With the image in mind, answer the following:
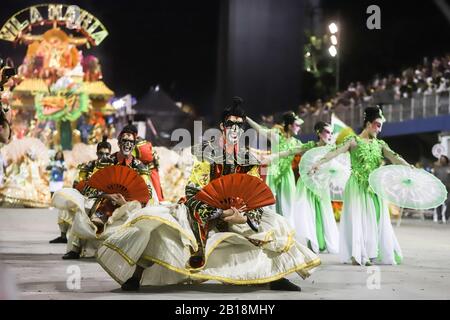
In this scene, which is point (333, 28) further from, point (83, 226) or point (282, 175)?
point (83, 226)

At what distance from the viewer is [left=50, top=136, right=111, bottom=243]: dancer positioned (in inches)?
410

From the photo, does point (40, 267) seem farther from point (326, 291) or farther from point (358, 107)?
point (358, 107)

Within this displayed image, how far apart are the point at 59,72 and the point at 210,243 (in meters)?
28.1

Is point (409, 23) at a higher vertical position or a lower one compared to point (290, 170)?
higher

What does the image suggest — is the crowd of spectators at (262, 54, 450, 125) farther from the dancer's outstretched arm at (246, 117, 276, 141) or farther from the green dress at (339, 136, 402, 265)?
the green dress at (339, 136, 402, 265)

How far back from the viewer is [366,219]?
1017cm

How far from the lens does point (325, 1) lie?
3922 centimetres

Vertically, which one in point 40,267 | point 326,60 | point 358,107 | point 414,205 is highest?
point 326,60

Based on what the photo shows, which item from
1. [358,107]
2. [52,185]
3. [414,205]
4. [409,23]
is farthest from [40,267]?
[409,23]

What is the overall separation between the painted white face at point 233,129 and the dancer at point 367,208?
2.79 meters

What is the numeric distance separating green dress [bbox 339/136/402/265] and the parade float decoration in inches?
929

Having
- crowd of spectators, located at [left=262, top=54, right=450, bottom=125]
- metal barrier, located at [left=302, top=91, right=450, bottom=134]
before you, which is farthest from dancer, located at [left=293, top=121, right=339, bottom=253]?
metal barrier, located at [left=302, top=91, right=450, bottom=134]

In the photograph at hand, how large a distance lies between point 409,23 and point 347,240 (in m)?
24.1
